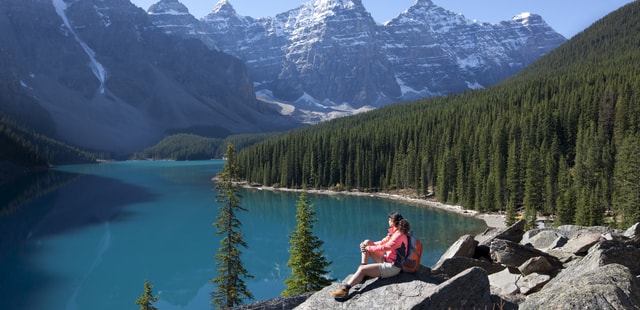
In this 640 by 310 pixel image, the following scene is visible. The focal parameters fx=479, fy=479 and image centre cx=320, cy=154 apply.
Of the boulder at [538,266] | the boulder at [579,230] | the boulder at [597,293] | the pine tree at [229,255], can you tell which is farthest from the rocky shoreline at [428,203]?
the boulder at [597,293]

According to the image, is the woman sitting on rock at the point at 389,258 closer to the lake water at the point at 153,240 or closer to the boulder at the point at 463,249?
the boulder at the point at 463,249

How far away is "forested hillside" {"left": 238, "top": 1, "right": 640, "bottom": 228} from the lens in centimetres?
6366

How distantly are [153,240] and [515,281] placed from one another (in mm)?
54721

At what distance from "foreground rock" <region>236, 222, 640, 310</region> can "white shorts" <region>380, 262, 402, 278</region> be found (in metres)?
0.15

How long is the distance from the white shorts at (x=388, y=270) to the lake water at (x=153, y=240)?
27.9m

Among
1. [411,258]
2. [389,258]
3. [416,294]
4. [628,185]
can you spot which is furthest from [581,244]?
[628,185]

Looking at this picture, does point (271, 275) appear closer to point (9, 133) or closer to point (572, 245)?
point (572, 245)

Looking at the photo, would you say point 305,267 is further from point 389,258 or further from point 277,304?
point 389,258

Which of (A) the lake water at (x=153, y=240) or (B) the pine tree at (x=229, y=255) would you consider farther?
(A) the lake water at (x=153, y=240)

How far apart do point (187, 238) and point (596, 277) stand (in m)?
58.1

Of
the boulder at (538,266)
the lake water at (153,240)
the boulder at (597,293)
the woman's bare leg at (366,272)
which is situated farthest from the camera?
the lake water at (153,240)

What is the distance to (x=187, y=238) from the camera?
203 ft

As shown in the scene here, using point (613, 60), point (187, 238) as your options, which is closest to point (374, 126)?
point (613, 60)

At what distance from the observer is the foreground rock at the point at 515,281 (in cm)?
846
